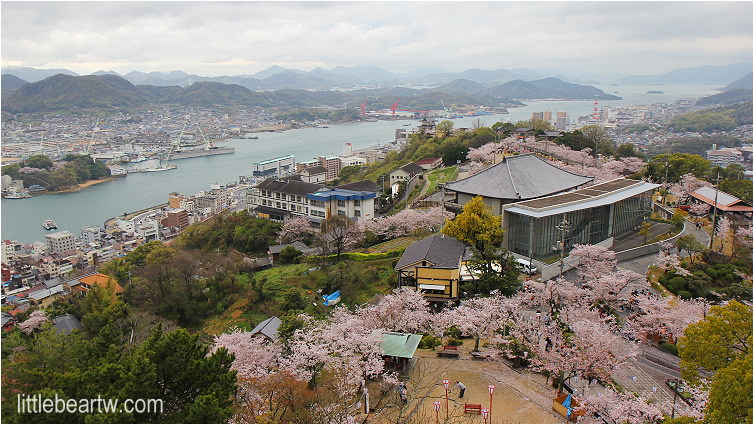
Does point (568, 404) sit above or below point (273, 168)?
above

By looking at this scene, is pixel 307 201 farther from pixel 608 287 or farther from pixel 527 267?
pixel 608 287

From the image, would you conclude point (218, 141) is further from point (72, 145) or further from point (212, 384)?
point (212, 384)

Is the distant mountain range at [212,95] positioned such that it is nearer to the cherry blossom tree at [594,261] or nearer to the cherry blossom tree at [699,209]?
the cherry blossom tree at [699,209]

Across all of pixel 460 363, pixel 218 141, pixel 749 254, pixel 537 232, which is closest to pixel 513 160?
pixel 537 232

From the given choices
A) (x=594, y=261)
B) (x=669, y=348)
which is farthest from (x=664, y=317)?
(x=594, y=261)

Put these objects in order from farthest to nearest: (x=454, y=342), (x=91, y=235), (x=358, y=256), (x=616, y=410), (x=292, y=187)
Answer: (x=91, y=235)
(x=292, y=187)
(x=358, y=256)
(x=454, y=342)
(x=616, y=410)

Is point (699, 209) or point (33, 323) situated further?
point (699, 209)

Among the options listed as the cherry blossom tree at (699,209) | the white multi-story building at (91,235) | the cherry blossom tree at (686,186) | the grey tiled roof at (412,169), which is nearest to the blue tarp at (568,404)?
the cherry blossom tree at (699,209)
